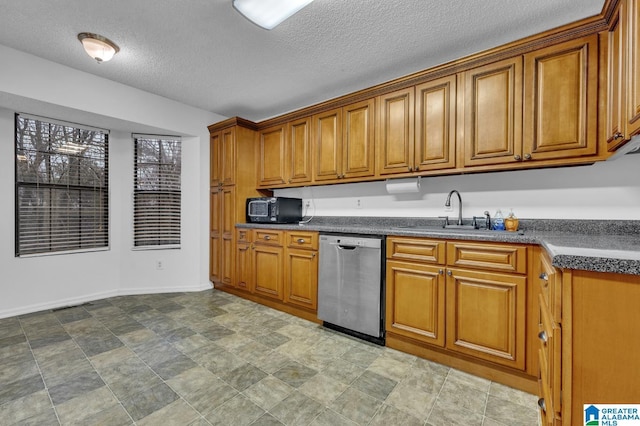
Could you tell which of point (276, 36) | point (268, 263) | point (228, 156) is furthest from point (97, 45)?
point (268, 263)

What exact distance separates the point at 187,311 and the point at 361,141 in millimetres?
2645

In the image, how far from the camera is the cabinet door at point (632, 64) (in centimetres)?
134

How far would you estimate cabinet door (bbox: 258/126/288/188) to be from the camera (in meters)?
3.55

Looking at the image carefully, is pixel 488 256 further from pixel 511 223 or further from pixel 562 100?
pixel 562 100

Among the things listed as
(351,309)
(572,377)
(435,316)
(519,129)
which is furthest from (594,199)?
(351,309)

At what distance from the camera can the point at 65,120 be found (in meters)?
3.23

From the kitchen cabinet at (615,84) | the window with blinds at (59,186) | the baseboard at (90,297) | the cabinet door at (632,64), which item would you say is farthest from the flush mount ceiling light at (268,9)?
the baseboard at (90,297)

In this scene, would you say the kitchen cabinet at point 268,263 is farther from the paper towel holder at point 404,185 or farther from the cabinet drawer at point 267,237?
the paper towel holder at point 404,185

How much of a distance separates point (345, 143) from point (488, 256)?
1742 millimetres

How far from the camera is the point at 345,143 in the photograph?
2980 mm

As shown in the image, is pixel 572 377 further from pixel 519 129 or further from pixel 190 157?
pixel 190 157

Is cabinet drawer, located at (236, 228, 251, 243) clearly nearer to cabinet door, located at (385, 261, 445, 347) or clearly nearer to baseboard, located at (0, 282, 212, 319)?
baseboard, located at (0, 282, 212, 319)

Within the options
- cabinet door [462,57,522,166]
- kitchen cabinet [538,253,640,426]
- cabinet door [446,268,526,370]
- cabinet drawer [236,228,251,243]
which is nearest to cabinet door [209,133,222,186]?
cabinet drawer [236,228,251,243]

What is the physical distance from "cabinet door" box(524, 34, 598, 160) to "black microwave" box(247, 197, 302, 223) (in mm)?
2450
